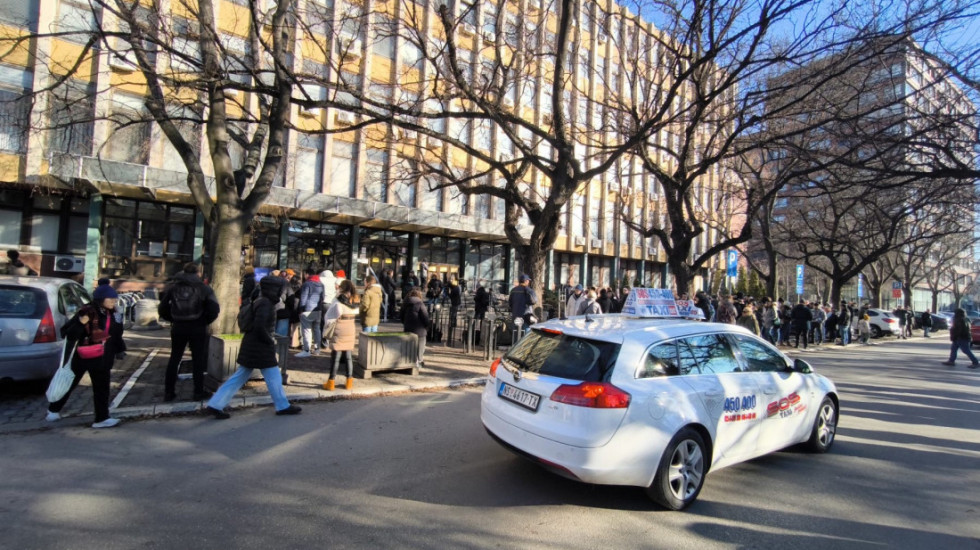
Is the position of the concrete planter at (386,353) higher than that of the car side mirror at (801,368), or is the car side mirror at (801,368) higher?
the car side mirror at (801,368)

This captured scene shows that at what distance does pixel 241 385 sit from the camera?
6145mm

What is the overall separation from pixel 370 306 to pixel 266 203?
10370 millimetres

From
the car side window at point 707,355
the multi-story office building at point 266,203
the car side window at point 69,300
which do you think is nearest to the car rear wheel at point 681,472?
the car side window at point 707,355

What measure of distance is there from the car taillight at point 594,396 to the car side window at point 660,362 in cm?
29

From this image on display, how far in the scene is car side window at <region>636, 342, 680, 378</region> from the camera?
4.07m

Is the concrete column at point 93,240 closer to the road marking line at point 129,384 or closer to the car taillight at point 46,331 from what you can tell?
the road marking line at point 129,384

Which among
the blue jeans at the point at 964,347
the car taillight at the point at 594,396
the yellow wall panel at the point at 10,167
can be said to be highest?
the yellow wall panel at the point at 10,167

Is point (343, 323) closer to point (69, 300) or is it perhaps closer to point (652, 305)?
point (69, 300)

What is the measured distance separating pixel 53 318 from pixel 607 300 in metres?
13.3

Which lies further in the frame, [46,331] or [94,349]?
[46,331]

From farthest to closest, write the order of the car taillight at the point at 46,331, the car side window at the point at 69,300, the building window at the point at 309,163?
1. the building window at the point at 309,163
2. the car side window at the point at 69,300
3. the car taillight at the point at 46,331

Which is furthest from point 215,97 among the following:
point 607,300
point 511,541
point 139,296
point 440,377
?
point 607,300

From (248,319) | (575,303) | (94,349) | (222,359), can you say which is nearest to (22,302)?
(94,349)

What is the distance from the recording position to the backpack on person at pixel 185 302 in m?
6.46
